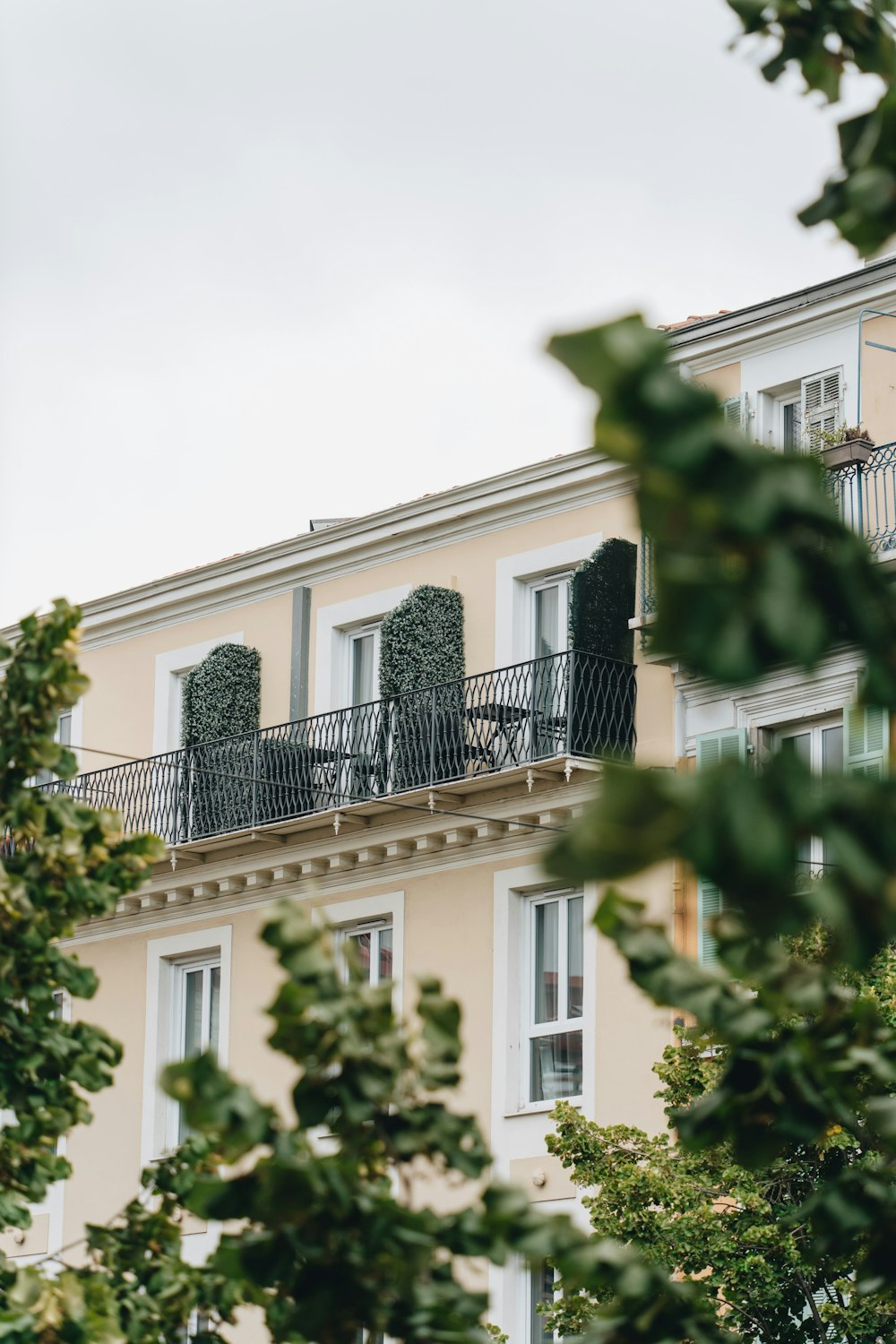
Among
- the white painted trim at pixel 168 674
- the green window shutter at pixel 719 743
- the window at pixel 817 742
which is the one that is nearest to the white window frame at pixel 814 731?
the window at pixel 817 742

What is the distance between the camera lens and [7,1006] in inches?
274

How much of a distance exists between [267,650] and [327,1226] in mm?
22769

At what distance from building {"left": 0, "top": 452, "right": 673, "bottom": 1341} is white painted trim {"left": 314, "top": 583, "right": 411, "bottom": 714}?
1.3 inches

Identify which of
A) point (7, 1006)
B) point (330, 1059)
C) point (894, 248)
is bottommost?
point (330, 1059)

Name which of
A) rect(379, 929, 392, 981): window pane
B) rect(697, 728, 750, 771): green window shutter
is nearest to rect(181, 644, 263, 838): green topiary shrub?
rect(379, 929, 392, 981): window pane

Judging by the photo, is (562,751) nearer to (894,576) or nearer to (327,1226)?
(894,576)

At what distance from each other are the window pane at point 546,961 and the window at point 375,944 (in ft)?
5.75

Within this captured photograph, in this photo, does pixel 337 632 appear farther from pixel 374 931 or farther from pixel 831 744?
pixel 831 744

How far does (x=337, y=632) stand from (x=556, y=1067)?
6096 mm

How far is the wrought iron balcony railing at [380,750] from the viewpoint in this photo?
2277 cm

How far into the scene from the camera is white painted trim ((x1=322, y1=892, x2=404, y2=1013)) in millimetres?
24078

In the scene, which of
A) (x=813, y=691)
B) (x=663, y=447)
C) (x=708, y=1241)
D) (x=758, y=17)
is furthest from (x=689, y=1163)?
(x=663, y=447)

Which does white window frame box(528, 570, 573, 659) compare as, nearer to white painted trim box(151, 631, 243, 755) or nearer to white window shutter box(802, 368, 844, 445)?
white window shutter box(802, 368, 844, 445)

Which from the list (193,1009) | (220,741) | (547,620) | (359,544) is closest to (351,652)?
(359,544)
